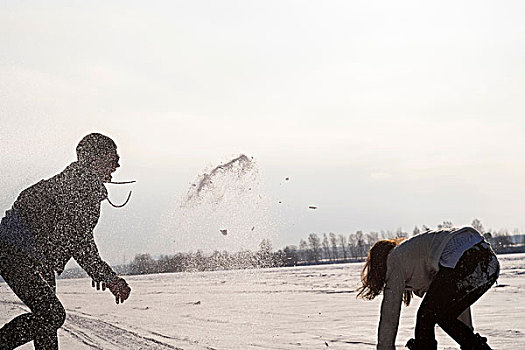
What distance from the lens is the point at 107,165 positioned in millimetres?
4148

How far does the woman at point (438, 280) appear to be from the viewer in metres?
3.86

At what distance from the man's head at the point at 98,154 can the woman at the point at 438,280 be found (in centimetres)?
198

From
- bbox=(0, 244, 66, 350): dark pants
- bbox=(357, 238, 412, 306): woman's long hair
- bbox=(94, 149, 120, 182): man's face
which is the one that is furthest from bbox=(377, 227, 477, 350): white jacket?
bbox=(0, 244, 66, 350): dark pants

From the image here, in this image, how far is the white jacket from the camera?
391 cm

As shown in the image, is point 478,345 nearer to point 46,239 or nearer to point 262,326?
point 46,239

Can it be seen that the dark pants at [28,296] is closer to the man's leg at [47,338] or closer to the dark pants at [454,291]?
the man's leg at [47,338]

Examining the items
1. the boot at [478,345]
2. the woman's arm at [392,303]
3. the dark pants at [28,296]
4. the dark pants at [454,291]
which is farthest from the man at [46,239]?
the boot at [478,345]

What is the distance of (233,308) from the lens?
11.8 m

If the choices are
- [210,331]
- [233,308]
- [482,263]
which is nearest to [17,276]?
[482,263]

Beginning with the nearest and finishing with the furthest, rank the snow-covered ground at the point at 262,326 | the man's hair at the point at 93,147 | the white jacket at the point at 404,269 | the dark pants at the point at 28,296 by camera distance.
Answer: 1. the dark pants at the point at 28,296
2. the white jacket at the point at 404,269
3. the man's hair at the point at 93,147
4. the snow-covered ground at the point at 262,326

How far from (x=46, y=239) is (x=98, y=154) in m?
0.65

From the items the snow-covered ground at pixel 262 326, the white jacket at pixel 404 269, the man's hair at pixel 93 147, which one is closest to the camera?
the white jacket at pixel 404 269

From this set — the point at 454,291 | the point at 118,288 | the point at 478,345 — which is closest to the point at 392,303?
the point at 454,291

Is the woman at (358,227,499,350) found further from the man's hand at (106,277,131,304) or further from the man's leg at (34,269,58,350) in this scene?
the man's leg at (34,269,58,350)
